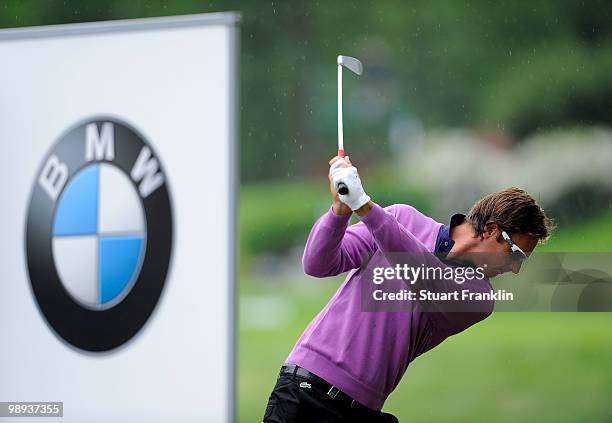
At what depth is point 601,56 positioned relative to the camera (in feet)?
19.0

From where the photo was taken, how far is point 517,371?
5539mm

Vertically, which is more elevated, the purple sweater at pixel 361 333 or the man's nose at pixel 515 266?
the man's nose at pixel 515 266

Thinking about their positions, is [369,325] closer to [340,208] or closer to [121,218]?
[340,208]

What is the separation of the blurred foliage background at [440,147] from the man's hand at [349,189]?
306 cm

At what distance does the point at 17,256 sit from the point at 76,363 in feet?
1.12

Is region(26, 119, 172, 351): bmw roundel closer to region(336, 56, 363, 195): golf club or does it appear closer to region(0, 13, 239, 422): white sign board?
region(0, 13, 239, 422): white sign board

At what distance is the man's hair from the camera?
2.19 meters

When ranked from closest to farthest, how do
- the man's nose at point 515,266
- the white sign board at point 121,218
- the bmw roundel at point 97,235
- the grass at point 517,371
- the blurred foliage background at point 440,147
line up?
the man's nose at point 515,266
the white sign board at point 121,218
the bmw roundel at point 97,235
the grass at point 517,371
the blurred foliage background at point 440,147

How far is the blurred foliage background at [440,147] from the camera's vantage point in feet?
17.5

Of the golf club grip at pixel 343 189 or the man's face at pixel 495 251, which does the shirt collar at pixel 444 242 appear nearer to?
the man's face at pixel 495 251

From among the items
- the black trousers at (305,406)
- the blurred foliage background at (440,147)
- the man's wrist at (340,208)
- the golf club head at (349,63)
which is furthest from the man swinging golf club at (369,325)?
the blurred foliage background at (440,147)

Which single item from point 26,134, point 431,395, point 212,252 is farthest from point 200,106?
point 431,395

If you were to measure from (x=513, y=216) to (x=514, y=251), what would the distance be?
8cm

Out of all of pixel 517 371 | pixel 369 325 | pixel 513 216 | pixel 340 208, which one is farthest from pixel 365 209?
pixel 517 371
